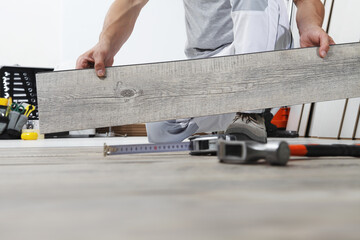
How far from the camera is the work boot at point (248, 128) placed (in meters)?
1.18

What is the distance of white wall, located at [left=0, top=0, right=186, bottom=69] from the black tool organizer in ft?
3.20

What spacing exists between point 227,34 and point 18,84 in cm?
390

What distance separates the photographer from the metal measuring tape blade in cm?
103

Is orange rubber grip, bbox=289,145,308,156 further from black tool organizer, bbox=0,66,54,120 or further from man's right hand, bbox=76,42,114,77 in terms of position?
black tool organizer, bbox=0,66,54,120

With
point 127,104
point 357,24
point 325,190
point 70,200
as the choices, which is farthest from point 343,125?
point 70,200

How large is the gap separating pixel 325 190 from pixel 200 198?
0.58ft

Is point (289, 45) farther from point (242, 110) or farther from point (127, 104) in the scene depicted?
point (127, 104)

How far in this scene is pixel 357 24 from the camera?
296cm

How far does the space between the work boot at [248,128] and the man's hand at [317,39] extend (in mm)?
346

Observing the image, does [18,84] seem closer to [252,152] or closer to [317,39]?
[317,39]

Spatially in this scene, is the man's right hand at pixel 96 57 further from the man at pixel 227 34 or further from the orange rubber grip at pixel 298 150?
the orange rubber grip at pixel 298 150

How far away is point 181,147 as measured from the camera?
1159 mm

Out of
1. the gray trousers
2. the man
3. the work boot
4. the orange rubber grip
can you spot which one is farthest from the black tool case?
the orange rubber grip

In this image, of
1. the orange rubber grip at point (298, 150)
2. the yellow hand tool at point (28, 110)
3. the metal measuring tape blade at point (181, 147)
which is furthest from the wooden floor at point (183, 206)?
the yellow hand tool at point (28, 110)
